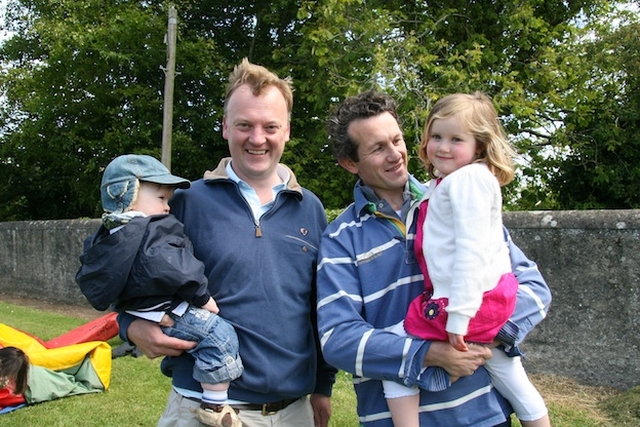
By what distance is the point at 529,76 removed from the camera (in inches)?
464

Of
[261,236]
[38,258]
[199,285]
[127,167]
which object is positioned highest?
[127,167]

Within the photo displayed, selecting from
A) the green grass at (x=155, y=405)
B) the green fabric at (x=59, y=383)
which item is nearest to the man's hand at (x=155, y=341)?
the green grass at (x=155, y=405)

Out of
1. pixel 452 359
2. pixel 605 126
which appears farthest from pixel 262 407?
pixel 605 126

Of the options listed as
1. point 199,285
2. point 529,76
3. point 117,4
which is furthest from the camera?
point 117,4

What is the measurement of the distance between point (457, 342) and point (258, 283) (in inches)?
32.2

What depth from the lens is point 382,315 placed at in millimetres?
2223

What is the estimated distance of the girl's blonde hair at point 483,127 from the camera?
2.23m

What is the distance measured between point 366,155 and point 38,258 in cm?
1303

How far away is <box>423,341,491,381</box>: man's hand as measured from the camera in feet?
6.66

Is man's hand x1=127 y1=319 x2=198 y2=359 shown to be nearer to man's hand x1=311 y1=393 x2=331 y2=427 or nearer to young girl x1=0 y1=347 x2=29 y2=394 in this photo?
man's hand x1=311 y1=393 x2=331 y2=427

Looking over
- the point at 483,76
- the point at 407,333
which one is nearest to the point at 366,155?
the point at 407,333

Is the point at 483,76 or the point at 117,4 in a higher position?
the point at 117,4

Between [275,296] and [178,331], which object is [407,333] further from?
[178,331]

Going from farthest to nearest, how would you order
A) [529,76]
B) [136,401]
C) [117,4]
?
[117,4], [529,76], [136,401]
